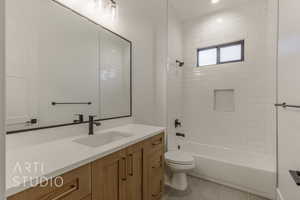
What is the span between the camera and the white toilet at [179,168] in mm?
1909

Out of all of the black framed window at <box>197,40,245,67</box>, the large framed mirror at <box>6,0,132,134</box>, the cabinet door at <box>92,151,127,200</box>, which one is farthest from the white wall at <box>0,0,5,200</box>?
the black framed window at <box>197,40,245,67</box>

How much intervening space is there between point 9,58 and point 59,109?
1.67ft

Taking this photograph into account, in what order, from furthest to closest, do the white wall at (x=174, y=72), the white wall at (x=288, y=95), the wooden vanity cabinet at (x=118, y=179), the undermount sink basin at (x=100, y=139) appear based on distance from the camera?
1. the white wall at (x=174, y=72)
2. the undermount sink basin at (x=100, y=139)
3. the white wall at (x=288, y=95)
4. the wooden vanity cabinet at (x=118, y=179)

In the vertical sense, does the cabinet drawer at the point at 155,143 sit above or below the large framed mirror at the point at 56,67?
below

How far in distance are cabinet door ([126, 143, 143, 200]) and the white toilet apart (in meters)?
0.71

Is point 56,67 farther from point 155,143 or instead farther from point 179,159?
point 179,159

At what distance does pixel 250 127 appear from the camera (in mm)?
2494

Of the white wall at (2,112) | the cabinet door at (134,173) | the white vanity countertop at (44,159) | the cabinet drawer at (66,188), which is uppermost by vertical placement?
the white wall at (2,112)

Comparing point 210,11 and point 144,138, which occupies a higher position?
point 210,11

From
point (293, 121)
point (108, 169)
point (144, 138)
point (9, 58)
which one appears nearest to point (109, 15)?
point (9, 58)

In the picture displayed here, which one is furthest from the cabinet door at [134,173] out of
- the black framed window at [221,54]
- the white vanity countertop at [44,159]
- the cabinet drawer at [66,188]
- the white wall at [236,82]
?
the black framed window at [221,54]

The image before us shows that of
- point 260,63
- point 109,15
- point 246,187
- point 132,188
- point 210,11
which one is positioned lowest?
point 246,187

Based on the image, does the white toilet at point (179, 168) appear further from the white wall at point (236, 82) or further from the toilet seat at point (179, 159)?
the white wall at point (236, 82)

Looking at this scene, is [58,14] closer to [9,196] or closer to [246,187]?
[9,196]
